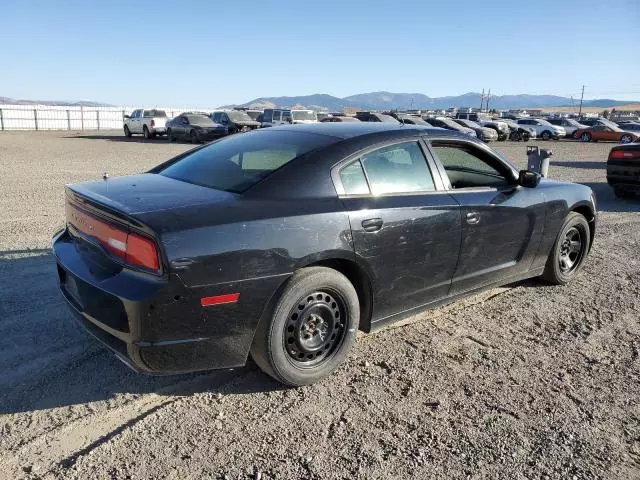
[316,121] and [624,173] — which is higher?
[316,121]

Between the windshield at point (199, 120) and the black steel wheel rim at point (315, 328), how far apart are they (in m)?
24.6

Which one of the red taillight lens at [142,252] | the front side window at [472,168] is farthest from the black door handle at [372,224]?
the red taillight lens at [142,252]

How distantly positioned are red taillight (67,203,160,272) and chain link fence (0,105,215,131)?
3892 cm

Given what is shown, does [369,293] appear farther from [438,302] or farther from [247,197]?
[247,197]

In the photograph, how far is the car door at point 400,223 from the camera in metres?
3.36

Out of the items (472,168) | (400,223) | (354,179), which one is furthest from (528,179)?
(354,179)

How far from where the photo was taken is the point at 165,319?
2672 mm

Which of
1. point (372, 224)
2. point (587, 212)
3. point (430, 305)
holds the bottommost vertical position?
point (430, 305)

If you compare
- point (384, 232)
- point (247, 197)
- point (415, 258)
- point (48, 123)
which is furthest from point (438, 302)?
point (48, 123)

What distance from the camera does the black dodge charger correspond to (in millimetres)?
2719

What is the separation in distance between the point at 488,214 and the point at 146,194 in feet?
8.27

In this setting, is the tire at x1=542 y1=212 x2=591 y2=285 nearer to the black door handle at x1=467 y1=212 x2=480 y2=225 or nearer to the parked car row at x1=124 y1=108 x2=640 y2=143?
the black door handle at x1=467 y1=212 x2=480 y2=225

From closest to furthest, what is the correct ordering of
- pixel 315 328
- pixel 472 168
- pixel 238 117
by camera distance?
pixel 315 328 < pixel 472 168 < pixel 238 117

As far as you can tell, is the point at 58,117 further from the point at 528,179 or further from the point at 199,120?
the point at 528,179
